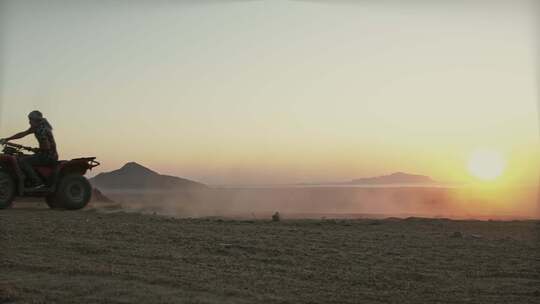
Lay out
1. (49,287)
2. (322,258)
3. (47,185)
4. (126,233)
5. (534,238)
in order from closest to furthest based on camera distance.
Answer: (49,287), (322,258), (126,233), (534,238), (47,185)

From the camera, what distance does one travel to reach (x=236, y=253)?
26.6 ft

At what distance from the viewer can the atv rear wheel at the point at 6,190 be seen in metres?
12.3

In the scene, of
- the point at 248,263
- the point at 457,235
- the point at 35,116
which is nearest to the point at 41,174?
the point at 35,116

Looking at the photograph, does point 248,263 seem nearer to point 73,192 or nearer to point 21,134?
point 73,192

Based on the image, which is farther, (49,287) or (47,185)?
(47,185)

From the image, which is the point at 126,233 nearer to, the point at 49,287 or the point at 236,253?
the point at 236,253

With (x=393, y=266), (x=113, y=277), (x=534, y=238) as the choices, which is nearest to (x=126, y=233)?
(x=113, y=277)

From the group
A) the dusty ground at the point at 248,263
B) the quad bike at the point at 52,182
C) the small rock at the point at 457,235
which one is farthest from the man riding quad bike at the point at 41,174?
the small rock at the point at 457,235

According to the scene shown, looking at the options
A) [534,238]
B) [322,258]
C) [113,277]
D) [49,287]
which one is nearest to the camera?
[49,287]

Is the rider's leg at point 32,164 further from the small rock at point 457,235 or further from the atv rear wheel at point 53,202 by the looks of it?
the small rock at point 457,235

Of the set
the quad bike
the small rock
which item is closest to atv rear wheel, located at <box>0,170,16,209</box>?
the quad bike

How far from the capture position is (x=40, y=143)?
13.1 meters

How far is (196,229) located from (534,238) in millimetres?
6186

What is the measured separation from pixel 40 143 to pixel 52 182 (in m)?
0.91
